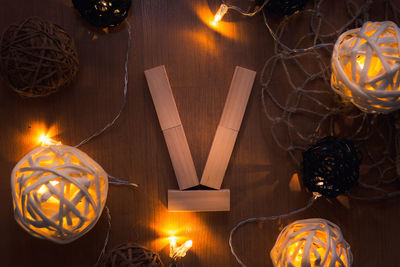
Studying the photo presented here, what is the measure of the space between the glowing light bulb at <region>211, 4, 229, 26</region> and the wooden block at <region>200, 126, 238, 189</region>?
0.33 m

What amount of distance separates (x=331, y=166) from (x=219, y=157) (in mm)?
316

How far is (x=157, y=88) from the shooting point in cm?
97

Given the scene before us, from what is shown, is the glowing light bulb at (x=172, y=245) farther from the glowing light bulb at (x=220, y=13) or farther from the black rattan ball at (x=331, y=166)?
the glowing light bulb at (x=220, y=13)

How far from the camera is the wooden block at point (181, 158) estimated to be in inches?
38.0

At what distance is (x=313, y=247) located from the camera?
2.80 feet

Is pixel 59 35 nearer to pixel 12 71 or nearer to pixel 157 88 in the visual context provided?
pixel 12 71

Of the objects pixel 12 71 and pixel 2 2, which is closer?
pixel 12 71

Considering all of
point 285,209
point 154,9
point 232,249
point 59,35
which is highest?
point 154,9

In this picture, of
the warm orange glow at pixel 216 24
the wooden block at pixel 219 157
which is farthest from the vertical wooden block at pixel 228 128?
the warm orange glow at pixel 216 24

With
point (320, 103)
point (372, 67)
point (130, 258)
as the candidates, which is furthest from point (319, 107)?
point (130, 258)

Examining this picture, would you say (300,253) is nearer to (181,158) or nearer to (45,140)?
(181,158)

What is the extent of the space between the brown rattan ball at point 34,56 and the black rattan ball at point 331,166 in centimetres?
73

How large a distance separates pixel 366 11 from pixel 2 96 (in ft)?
3.79

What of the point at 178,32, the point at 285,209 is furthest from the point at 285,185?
the point at 178,32
